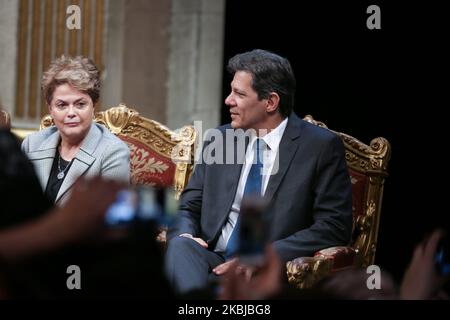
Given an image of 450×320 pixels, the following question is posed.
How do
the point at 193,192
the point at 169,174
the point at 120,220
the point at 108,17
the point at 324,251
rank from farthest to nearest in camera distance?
the point at 108,17
the point at 169,174
the point at 193,192
the point at 324,251
the point at 120,220

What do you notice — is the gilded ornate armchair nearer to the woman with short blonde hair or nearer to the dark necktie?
the dark necktie

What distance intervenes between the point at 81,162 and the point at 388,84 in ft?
6.09

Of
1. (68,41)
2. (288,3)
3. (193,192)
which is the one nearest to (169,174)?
(193,192)

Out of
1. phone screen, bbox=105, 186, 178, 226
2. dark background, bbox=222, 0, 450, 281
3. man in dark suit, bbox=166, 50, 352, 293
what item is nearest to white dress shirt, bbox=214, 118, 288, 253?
man in dark suit, bbox=166, 50, 352, 293

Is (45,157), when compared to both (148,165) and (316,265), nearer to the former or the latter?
(148,165)

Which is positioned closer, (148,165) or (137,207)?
(137,207)

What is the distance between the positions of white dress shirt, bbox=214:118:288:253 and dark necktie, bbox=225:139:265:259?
0.02 m

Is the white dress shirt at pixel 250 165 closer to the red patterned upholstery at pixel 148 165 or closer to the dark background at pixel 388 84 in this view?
the red patterned upholstery at pixel 148 165

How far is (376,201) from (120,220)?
2.78 metres

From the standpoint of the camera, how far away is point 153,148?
4.44 metres

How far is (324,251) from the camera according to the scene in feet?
12.1

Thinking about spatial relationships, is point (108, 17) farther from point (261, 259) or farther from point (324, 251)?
point (261, 259)

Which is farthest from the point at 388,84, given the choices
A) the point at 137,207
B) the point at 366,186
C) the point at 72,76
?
the point at 137,207
